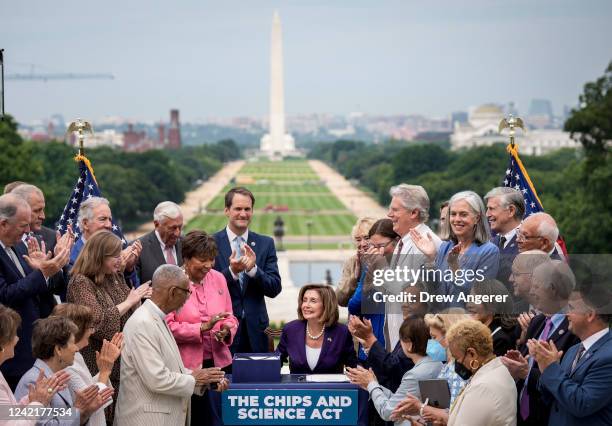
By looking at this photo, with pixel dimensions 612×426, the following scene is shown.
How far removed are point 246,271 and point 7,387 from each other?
266 centimetres

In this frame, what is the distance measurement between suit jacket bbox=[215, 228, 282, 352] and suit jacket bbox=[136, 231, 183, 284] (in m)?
0.39

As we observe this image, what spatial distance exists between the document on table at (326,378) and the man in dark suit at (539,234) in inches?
60.6

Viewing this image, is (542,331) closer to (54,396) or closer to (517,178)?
(54,396)

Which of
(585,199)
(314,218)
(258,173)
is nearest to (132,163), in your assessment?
(314,218)

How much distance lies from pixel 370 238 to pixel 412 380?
1786 mm

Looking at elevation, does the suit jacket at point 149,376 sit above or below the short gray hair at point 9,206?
below

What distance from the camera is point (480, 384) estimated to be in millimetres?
6469

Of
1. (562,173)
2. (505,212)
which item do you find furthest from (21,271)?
(562,173)

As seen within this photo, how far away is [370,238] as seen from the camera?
869 cm

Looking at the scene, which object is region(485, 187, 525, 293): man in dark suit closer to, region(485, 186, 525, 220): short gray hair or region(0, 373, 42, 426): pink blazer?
region(485, 186, 525, 220): short gray hair

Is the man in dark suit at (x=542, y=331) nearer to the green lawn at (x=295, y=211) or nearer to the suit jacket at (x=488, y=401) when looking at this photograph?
the suit jacket at (x=488, y=401)

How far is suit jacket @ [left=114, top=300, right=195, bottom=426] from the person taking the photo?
7.12 meters

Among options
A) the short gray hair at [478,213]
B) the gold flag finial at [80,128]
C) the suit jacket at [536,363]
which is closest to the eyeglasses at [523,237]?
the short gray hair at [478,213]

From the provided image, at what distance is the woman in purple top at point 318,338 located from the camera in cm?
792
